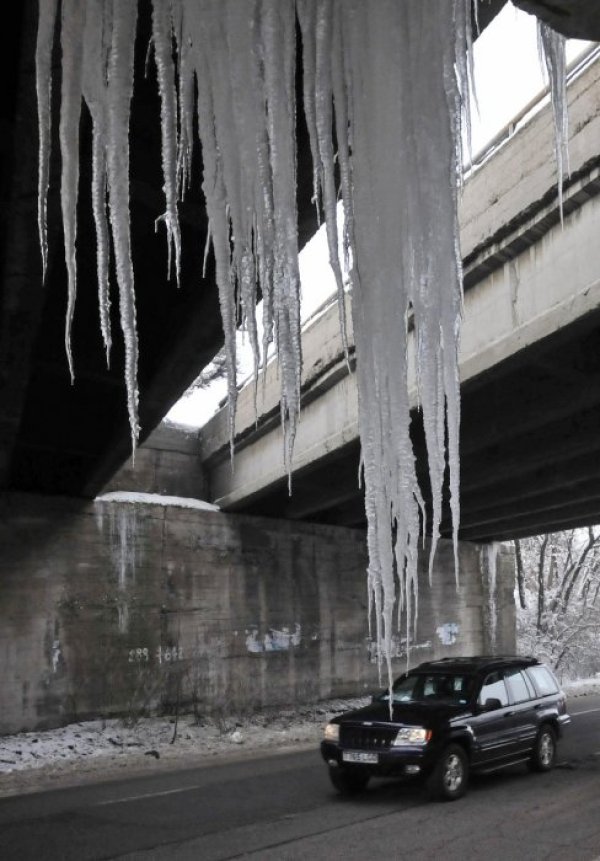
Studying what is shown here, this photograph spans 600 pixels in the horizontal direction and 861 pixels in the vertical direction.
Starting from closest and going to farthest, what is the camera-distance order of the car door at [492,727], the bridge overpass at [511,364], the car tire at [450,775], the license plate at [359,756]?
1. the bridge overpass at [511,364]
2. the car tire at [450,775]
3. the license plate at [359,756]
4. the car door at [492,727]

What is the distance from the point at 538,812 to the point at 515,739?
72.9 inches

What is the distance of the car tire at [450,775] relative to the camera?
8.35 meters

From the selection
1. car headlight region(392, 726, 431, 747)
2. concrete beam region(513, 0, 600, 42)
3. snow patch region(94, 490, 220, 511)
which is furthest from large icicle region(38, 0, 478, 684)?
snow patch region(94, 490, 220, 511)

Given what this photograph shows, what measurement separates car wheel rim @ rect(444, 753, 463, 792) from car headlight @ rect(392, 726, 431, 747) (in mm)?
407

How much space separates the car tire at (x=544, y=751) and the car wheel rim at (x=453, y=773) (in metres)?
1.81

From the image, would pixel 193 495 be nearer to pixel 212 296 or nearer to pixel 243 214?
pixel 212 296

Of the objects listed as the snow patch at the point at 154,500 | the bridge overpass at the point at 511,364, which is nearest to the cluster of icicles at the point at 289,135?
the bridge overpass at the point at 511,364

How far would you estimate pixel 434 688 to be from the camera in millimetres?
9805

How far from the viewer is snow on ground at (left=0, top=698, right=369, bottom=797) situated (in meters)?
11.6

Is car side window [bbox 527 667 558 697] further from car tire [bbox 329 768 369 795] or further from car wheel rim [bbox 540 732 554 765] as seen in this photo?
car tire [bbox 329 768 369 795]

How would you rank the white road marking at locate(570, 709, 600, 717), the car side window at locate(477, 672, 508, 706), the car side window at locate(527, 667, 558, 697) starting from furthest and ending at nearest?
the white road marking at locate(570, 709, 600, 717)
the car side window at locate(527, 667, 558, 697)
the car side window at locate(477, 672, 508, 706)

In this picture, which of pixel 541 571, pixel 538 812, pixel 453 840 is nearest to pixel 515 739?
pixel 538 812

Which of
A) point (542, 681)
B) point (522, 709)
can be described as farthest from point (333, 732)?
point (542, 681)

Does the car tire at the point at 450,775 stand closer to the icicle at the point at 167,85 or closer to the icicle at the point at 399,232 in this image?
the icicle at the point at 399,232
